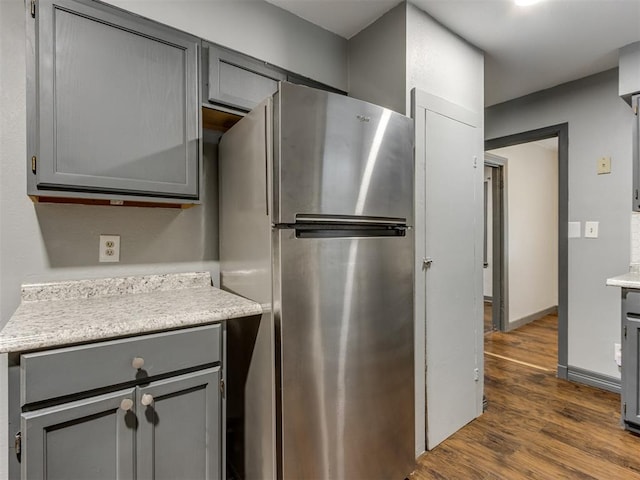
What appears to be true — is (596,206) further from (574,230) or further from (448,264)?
(448,264)

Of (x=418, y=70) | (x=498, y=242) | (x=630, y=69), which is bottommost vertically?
(x=498, y=242)

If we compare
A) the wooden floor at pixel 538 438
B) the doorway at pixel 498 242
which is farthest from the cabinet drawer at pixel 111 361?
the doorway at pixel 498 242

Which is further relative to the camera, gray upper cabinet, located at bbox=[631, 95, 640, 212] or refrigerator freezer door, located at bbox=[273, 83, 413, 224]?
gray upper cabinet, located at bbox=[631, 95, 640, 212]

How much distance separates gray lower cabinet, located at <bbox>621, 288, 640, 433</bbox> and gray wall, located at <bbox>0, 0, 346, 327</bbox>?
2117 millimetres

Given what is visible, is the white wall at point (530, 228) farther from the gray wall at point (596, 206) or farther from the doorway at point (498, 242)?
the gray wall at point (596, 206)

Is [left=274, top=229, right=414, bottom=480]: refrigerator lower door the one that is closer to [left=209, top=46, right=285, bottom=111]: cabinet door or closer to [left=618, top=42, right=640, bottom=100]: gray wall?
[left=209, top=46, right=285, bottom=111]: cabinet door

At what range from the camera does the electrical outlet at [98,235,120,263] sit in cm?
153

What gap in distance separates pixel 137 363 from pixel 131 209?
780mm

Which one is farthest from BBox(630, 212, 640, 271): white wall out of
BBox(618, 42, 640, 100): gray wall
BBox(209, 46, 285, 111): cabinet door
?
BBox(209, 46, 285, 111): cabinet door

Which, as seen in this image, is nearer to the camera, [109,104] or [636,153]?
[109,104]

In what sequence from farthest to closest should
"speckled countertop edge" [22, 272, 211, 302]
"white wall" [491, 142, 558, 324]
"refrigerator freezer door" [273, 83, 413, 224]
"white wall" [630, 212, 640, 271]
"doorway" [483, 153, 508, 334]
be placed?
"white wall" [491, 142, 558, 324] < "doorway" [483, 153, 508, 334] < "white wall" [630, 212, 640, 271] < "speckled countertop edge" [22, 272, 211, 302] < "refrigerator freezer door" [273, 83, 413, 224]

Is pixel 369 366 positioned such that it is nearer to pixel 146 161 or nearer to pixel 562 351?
pixel 146 161

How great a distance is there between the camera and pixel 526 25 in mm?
2018

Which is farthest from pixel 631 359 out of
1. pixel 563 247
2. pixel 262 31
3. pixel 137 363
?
pixel 262 31
